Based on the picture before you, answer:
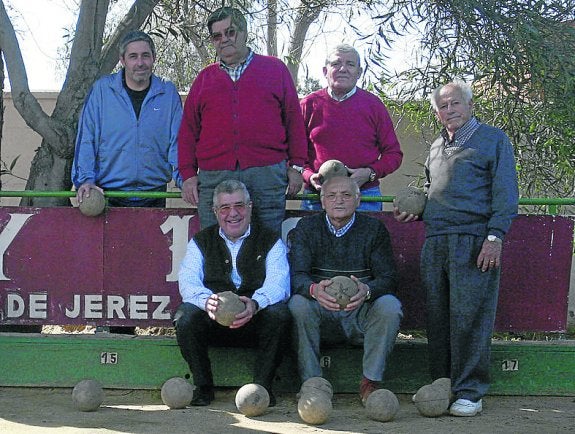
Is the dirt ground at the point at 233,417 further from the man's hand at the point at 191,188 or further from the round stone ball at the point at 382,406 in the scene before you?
the man's hand at the point at 191,188

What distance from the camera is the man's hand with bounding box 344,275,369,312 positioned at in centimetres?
557

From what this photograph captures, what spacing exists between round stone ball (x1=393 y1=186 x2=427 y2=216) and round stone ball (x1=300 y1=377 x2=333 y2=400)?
1.15 metres

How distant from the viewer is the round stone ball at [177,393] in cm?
559

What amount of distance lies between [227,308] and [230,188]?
73 cm

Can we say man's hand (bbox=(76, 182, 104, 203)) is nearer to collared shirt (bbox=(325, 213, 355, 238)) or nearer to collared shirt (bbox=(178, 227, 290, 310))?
collared shirt (bbox=(178, 227, 290, 310))

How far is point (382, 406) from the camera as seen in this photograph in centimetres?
537

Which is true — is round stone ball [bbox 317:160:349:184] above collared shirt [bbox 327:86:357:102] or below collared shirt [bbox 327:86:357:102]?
below

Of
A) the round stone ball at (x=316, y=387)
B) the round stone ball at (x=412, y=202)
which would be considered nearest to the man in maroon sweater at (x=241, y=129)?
the round stone ball at (x=412, y=202)

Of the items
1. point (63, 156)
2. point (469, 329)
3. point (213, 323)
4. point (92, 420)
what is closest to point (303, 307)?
point (213, 323)

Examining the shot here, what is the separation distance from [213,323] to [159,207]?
3.39 ft

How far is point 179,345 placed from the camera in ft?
18.9

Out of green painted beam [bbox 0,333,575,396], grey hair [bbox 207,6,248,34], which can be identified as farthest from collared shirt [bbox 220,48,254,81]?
green painted beam [bbox 0,333,575,396]

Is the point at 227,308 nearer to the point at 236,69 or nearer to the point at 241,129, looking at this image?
the point at 241,129

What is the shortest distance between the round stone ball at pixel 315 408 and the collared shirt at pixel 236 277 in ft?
2.09
